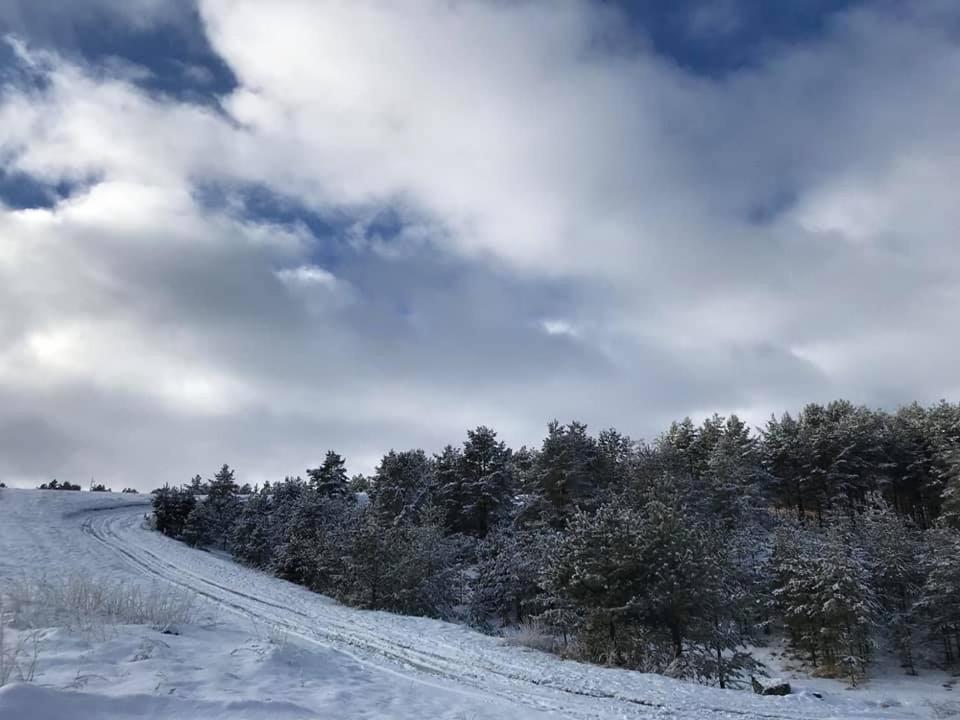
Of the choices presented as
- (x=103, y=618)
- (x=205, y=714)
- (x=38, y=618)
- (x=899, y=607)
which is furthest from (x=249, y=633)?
(x=899, y=607)

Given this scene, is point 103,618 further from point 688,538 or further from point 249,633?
point 688,538

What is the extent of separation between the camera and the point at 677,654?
20.5 m

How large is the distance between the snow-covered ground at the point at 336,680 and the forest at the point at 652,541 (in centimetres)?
531

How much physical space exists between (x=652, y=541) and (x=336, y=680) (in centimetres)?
1409

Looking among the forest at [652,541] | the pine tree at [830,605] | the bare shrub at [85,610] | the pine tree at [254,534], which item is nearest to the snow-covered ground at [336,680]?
the bare shrub at [85,610]

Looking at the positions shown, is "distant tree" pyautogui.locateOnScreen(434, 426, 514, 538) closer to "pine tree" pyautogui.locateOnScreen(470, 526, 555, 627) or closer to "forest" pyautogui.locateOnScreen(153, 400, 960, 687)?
"forest" pyautogui.locateOnScreen(153, 400, 960, 687)

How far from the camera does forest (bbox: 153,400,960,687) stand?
21.4m

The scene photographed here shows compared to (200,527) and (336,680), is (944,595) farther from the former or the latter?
(200,527)

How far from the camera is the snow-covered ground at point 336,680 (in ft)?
25.1

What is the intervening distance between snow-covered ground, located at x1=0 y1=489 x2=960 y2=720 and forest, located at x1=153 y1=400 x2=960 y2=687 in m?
5.31

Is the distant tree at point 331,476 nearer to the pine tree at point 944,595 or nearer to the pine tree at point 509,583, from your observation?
the pine tree at point 509,583

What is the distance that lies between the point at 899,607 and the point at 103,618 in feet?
162

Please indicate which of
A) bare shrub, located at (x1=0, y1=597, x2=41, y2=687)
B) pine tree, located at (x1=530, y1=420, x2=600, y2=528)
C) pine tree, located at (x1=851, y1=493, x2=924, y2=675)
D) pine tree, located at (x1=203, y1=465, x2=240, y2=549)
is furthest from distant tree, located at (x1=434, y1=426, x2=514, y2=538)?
bare shrub, located at (x1=0, y1=597, x2=41, y2=687)

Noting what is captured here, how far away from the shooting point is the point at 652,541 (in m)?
21.5
